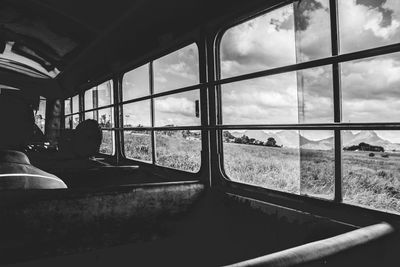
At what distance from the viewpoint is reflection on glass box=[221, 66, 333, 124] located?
6.23 ft

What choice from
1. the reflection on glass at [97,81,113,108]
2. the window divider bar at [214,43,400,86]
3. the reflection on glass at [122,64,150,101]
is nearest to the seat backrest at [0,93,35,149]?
the reflection on glass at [122,64,150,101]

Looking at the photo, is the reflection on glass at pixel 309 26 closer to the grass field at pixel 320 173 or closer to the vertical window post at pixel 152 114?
the grass field at pixel 320 173

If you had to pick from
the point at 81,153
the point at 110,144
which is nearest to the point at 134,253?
the point at 81,153

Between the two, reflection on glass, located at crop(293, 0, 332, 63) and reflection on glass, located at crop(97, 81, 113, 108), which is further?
reflection on glass, located at crop(97, 81, 113, 108)

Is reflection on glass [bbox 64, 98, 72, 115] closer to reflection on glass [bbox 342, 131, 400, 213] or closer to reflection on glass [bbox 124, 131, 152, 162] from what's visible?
reflection on glass [bbox 124, 131, 152, 162]

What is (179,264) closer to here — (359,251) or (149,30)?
(359,251)

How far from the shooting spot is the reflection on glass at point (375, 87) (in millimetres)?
2510

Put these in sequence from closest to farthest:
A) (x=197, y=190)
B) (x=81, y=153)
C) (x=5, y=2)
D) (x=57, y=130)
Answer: (x=197, y=190), (x=5, y=2), (x=81, y=153), (x=57, y=130)

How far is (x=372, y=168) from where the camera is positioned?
13.1 ft

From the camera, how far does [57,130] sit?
7.27 metres

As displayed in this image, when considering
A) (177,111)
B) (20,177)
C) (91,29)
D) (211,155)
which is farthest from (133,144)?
(20,177)

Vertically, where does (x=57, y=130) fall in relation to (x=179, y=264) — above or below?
above

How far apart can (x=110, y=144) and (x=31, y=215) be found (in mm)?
3278

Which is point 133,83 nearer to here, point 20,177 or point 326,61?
point 20,177
